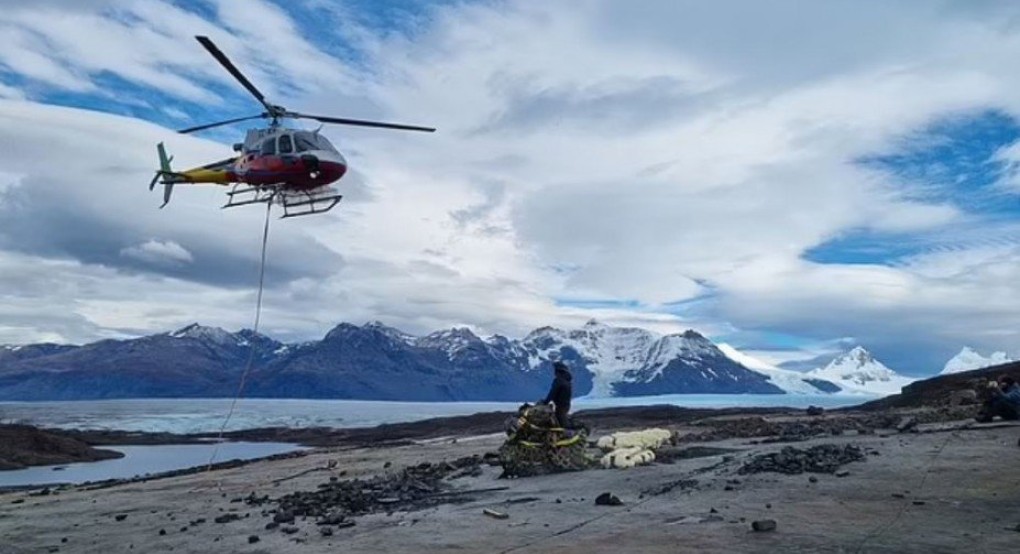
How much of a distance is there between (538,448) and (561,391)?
1568 mm

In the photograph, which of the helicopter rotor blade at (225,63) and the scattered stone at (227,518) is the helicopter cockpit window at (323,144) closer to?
the helicopter rotor blade at (225,63)

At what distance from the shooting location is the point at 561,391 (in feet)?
64.3

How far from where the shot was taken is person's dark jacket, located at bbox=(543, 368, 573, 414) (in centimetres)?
1950

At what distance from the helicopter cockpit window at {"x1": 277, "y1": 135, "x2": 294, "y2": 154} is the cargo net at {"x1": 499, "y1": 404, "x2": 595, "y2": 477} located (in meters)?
13.0

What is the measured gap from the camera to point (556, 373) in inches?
779

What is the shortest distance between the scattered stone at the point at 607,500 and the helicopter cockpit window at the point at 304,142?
56.7 ft

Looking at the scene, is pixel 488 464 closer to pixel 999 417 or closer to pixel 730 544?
pixel 730 544

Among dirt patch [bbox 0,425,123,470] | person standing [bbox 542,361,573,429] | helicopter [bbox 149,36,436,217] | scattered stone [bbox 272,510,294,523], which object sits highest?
helicopter [bbox 149,36,436,217]

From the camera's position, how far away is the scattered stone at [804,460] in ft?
52.8

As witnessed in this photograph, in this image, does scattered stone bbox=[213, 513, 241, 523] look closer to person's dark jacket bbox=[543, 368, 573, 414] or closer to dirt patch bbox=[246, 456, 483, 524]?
dirt patch bbox=[246, 456, 483, 524]

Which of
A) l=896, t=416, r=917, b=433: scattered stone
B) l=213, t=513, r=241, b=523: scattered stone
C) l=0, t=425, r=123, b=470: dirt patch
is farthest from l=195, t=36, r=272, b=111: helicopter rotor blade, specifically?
l=0, t=425, r=123, b=470: dirt patch

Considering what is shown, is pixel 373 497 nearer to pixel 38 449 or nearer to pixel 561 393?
pixel 561 393

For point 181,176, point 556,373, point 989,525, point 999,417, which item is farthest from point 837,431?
point 181,176

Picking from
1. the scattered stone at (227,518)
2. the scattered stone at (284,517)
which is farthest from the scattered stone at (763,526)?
the scattered stone at (227,518)
